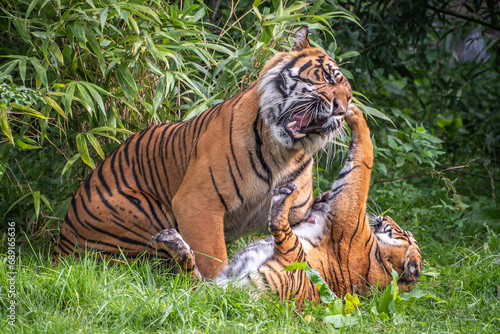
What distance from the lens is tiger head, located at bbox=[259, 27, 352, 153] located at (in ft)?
9.36

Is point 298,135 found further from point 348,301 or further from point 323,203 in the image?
Answer: point 348,301

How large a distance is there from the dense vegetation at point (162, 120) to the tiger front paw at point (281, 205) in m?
0.39

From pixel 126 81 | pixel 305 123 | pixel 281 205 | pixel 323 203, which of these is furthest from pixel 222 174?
pixel 126 81

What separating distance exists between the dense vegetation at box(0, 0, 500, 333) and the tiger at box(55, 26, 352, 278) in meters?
0.20

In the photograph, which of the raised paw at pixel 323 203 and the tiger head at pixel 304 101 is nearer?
the tiger head at pixel 304 101

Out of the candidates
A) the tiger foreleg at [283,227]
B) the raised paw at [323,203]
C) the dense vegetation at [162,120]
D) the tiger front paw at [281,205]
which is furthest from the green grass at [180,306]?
the raised paw at [323,203]

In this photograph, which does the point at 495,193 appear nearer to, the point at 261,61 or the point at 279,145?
the point at 261,61

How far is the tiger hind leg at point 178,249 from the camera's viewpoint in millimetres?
2797

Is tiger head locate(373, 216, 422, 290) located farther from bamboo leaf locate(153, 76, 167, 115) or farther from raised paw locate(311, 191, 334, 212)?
bamboo leaf locate(153, 76, 167, 115)

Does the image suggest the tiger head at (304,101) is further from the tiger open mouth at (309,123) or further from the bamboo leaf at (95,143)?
the bamboo leaf at (95,143)

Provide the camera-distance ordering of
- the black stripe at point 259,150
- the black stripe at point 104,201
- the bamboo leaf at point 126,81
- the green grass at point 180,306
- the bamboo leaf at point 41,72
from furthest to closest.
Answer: the bamboo leaf at point 126,81
the bamboo leaf at point 41,72
the black stripe at point 104,201
the black stripe at point 259,150
the green grass at point 180,306

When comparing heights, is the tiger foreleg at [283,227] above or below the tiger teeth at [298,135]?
below

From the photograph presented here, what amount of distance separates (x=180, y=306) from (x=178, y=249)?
41cm

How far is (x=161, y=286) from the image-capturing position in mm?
2748
